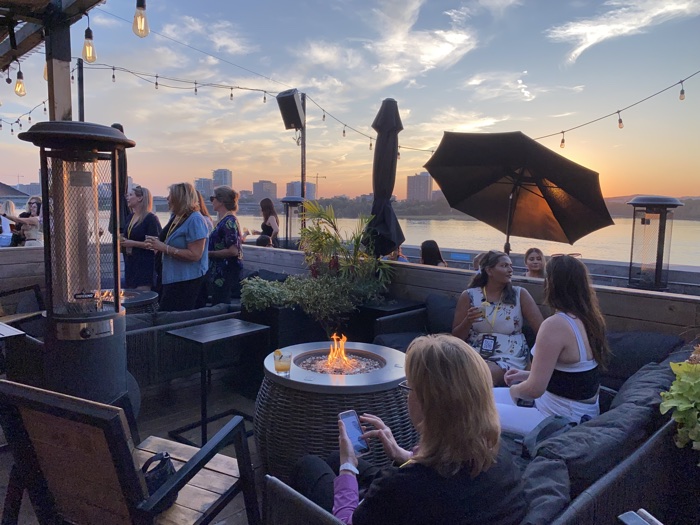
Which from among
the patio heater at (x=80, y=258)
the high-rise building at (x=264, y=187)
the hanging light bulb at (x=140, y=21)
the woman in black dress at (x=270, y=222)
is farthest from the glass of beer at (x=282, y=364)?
the high-rise building at (x=264, y=187)

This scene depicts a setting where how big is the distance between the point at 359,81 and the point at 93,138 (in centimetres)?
967

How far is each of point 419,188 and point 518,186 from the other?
4.87 m

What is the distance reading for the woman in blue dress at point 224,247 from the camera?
4504mm

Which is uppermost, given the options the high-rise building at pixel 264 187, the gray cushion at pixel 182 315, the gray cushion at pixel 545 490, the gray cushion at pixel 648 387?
the high-rise building at pixel 264 187

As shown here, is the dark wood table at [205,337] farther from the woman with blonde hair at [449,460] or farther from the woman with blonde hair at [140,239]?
the woman with blonde hair at [449,460]

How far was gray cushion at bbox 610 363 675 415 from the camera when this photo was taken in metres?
1.93

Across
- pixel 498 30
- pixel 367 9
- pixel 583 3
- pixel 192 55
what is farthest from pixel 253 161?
pixel 583 3

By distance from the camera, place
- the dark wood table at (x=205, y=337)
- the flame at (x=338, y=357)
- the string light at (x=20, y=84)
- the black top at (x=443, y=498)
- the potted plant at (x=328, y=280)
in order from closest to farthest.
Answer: the black top at (x=443, y=498)
the flame at (x=338, y=357)
the dark wood table at (x=205, y=337)
the potted plant at (x=328, y=280)
the string light at (x=20, y=84)

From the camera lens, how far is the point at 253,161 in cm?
1811

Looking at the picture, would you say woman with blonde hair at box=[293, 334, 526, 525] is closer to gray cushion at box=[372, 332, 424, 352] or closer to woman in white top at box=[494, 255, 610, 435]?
woman in white top at box=[494, 255, 610, 435]

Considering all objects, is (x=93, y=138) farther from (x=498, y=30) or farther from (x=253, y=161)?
(x=253, y=161)

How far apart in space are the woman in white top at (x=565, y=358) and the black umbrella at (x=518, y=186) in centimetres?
278

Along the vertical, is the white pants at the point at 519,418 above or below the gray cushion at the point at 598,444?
below

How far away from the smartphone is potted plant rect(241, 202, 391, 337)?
7.48ft
